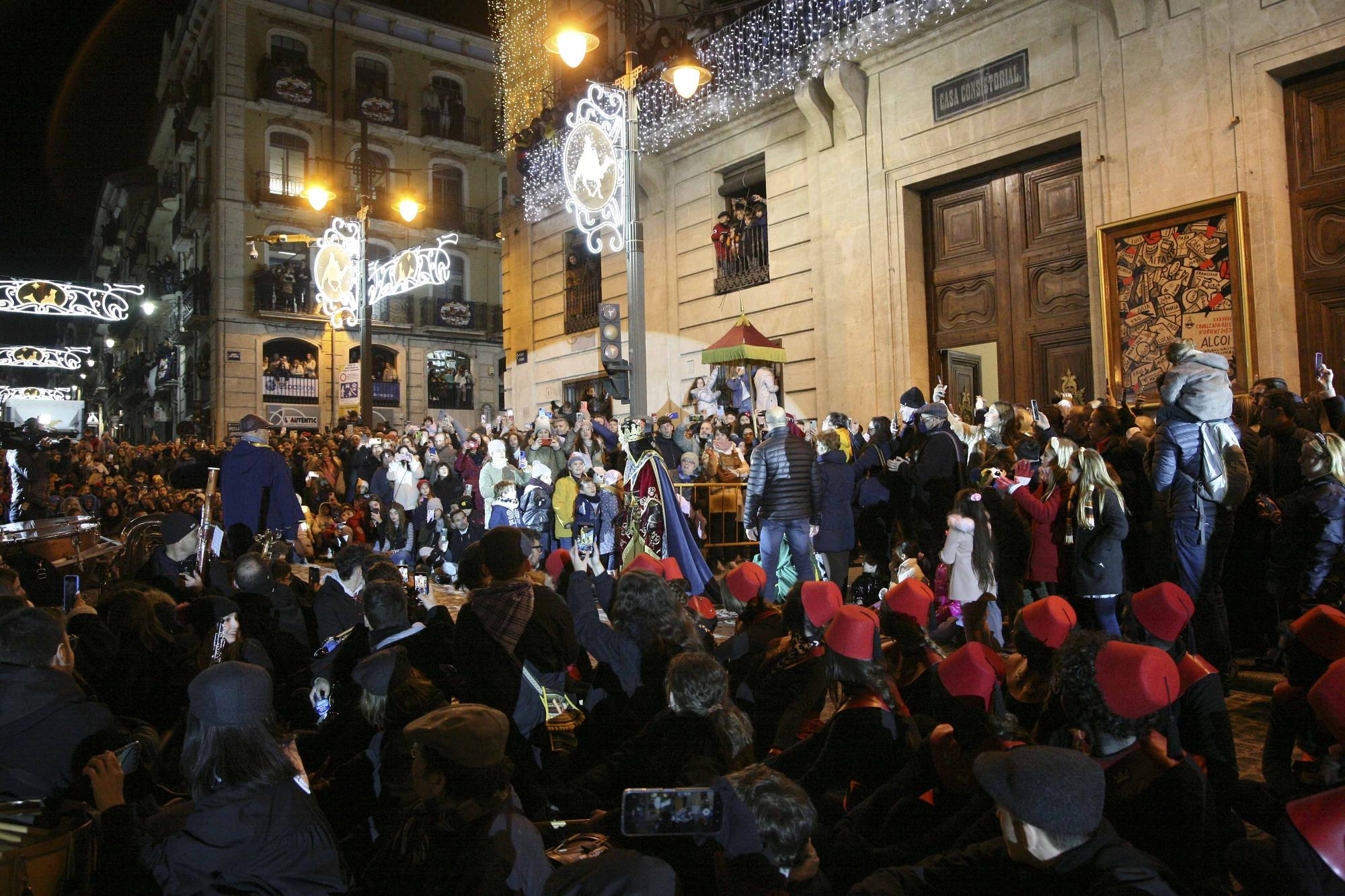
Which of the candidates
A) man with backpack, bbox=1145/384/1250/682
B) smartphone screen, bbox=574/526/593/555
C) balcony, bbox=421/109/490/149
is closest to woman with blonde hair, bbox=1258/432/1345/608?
man with backpack, bbox=1145/384/1250/682

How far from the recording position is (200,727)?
2.54 metres

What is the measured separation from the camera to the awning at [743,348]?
48.7 ft

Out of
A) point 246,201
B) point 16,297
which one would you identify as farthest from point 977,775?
point 246,201

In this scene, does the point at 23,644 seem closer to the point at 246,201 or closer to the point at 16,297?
the point at 16,297

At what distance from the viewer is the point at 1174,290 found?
413 inches

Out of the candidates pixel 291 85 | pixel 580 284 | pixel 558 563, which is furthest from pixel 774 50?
pixel 291 85

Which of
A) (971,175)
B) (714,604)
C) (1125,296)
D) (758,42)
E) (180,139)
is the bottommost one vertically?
(714,604)

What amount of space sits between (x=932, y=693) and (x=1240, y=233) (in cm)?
869

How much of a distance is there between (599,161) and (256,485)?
20.0ft

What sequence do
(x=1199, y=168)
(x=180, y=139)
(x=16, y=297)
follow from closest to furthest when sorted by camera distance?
(x=1199, y=168)
(x=16, y=297)
(x=180, y=139)

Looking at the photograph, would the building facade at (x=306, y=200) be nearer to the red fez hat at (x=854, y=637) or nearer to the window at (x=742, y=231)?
the window at (x=742, y=231)

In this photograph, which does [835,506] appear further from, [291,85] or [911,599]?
[291,85]

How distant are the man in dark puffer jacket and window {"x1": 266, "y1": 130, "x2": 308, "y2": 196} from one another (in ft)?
99.4

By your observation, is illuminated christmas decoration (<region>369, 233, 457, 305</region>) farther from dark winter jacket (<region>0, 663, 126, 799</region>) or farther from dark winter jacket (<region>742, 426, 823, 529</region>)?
dark winter jacket (<region>0, 663, 126, 799</region>)
